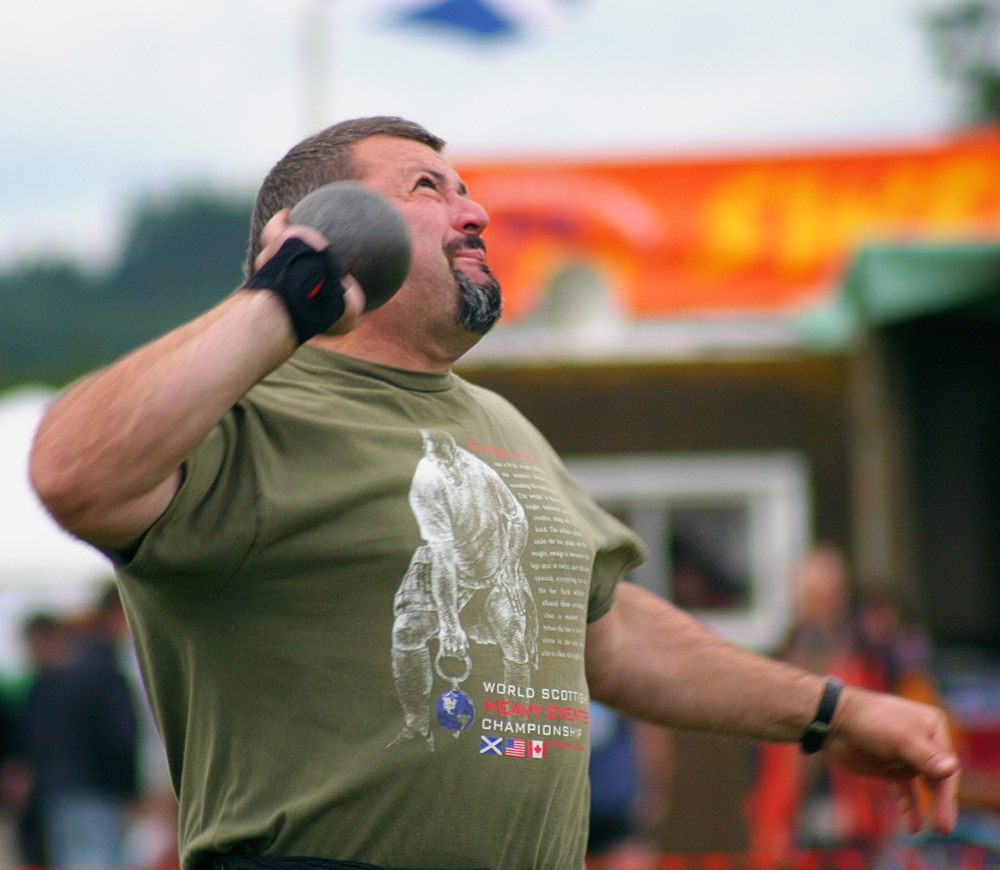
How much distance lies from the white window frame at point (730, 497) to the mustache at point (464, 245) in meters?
6.76

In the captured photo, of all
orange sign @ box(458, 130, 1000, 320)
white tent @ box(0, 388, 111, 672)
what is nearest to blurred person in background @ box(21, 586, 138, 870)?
white tent @ box(0, 388, 111, 672)

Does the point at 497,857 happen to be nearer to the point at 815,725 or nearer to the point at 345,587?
the point at 345,587

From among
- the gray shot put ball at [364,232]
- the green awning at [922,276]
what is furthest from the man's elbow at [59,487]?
the green awning at [922,276]

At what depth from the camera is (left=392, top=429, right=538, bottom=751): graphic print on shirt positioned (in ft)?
6.60

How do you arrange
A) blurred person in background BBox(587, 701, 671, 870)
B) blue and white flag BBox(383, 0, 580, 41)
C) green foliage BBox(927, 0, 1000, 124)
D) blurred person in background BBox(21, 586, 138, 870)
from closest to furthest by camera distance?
blurred person in background BBox(587, 701, 671, 870)
blurred person in background BBox(21, 586, 138, 870)
blue and white flag BBox(383, 0, 580, 41)
green foliage BBox(927, 0, 1000, 124)

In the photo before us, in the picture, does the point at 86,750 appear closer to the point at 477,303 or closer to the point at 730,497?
the point at 730,497

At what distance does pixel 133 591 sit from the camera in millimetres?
2023

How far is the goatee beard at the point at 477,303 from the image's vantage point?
2316 mm

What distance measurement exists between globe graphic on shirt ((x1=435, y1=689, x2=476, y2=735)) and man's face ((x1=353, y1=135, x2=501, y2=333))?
2.02 ft

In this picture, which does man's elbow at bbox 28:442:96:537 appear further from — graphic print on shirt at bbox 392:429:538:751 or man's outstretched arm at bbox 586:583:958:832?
man's outstretched arm at bbox 586:583:958:832

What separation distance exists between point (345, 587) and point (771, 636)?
7397 millimetres

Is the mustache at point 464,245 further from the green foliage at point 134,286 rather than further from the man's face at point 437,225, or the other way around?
the green foliage at point 134,286

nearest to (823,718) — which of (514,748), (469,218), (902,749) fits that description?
(902,749)

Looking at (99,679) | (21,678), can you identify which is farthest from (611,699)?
(21,678)
